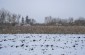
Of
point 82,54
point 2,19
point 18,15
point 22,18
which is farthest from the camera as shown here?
point 22,18

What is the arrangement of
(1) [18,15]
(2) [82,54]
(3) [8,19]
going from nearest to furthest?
1. (2) [82,54]
2. (3) [8,19]
3. (1) [18,15]

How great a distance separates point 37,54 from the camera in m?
10.7

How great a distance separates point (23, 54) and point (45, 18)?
128 m

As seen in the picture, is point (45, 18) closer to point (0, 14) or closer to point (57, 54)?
point (0, 14)

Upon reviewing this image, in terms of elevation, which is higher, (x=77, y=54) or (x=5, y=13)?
(x=5, y=13)

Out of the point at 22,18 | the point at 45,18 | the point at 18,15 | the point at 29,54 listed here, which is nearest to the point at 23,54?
the point at 29,54

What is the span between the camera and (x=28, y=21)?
11738 cm

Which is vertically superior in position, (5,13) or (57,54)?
(5,13)

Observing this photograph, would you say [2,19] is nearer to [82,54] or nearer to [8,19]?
[8,19]

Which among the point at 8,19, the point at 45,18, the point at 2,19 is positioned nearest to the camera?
the point at 2,19

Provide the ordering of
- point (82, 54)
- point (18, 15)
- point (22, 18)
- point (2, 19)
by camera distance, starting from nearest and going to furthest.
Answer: point (82, 54)
point (2, 19)
point (18, 15)
point (22, 18)

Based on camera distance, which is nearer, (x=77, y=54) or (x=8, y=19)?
(x=77, y=54)

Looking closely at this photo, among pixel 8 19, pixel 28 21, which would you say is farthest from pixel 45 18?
pixel 8 19

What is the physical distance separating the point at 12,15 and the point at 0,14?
8.78 metres
